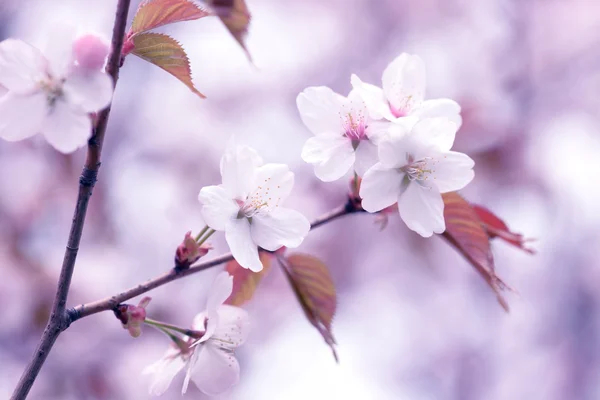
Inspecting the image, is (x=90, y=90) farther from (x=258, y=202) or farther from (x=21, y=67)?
(x=258, y=202)

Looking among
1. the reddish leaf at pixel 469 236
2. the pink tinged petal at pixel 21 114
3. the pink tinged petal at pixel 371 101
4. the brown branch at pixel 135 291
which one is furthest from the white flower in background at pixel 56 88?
the reddish leaf at pixel 469 236

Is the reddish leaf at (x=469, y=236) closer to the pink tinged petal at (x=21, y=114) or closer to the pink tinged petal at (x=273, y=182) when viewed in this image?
the pink tinged petal at (x=273, y=182)

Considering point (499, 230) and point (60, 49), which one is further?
point (499, 230)

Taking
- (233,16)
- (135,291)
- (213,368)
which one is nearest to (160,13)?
(233,16)

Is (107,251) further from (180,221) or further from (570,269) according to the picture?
(570,269)

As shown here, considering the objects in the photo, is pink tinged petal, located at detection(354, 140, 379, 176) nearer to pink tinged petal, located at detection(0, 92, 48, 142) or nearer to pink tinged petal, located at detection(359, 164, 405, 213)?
pink tinged petal, located at detection(359, 164, 405, 213)

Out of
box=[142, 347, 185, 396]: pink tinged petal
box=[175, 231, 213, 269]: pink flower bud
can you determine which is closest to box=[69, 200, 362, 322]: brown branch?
box=[175, 231, 213, 269]: pink flower bud
